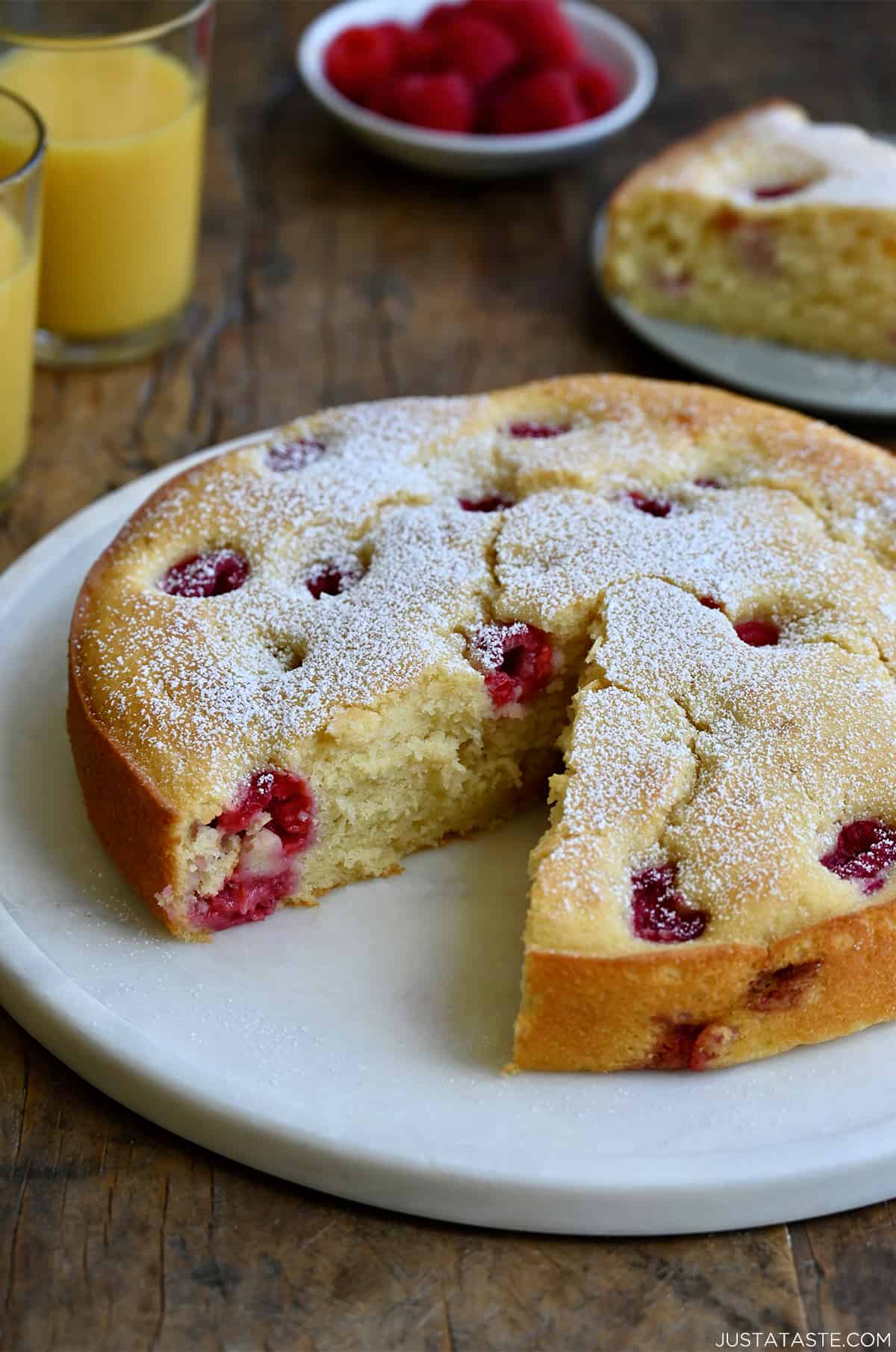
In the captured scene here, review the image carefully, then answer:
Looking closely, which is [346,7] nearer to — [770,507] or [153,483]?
[153,483]

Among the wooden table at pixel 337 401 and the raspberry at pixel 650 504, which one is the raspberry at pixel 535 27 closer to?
the wooden table at pixel 337 401

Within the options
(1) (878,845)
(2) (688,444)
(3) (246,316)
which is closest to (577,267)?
(3) (246,316)

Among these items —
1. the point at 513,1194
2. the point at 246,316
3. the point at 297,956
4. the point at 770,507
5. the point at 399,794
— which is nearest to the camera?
the point at 513,1194

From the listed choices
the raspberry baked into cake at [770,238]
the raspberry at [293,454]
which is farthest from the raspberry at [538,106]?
the raspberry at [293,454]

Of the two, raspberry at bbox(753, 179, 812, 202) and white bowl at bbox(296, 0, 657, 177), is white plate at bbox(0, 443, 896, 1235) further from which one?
white bowl at bbox(296, 0, 657, 177)

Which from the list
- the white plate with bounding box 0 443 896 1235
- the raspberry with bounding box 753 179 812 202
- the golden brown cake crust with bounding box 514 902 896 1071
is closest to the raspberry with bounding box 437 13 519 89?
the raspberry with bounding box 753 179 812 202

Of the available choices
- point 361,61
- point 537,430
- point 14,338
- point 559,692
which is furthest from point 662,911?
point 361,61
